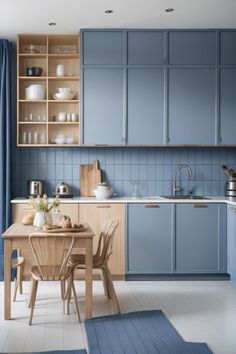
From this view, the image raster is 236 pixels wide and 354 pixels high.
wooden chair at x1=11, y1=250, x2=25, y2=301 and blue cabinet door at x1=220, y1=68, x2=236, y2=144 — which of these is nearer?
wooden chair at x1=11, y1=250, x2=25, y2=301

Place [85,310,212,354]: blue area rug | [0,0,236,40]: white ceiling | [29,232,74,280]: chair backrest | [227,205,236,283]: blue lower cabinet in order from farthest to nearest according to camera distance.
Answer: [227,205,236,283]: blue lower cabinet, [0,0,236,40]: white ceiling, [29,232,74,280]: chair backrest, [85,310,212,354]: blue area rug

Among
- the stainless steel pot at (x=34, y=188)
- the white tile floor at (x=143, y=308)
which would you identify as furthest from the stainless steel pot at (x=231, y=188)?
the stainless steel pot at (x=34, y=188)

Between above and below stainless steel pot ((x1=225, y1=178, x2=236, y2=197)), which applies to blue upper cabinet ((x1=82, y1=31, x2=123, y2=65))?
above

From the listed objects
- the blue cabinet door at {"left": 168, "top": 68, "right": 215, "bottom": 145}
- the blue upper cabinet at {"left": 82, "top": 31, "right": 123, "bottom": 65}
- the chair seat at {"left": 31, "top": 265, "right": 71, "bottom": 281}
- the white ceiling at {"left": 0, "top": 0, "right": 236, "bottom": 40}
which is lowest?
the chair seat at {"left": 31, "top": 265, "right": 71, "bottom": 281}

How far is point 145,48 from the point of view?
5.26m

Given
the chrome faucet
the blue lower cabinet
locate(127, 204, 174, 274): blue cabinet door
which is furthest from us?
the chrome faucet

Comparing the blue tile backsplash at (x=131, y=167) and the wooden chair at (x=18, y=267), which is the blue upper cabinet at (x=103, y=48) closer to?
the blue tile backsplash at (x=131, y=167)

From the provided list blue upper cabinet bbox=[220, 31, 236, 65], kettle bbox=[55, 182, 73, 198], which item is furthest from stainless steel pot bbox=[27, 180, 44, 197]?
blue upper cabinet bbox=[220, 31, 236, 65]

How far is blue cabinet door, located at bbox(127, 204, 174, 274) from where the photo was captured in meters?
5.11

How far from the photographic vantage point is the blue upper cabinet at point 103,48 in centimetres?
522

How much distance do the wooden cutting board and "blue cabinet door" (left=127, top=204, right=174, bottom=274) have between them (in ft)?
2.29

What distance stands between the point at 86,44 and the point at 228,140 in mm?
1953

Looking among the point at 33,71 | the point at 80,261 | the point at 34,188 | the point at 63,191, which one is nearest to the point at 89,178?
the point at 63,191

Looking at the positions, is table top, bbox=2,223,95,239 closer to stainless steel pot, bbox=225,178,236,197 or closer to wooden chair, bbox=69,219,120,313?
wooden chair, bbox=69,219,120,313
